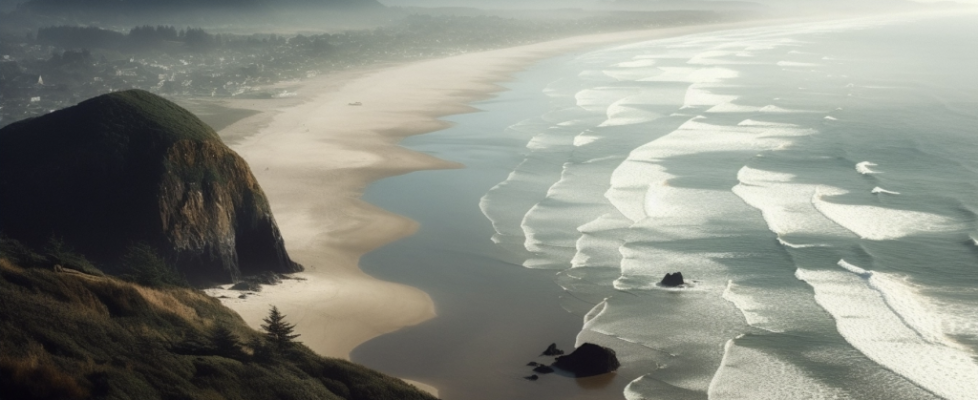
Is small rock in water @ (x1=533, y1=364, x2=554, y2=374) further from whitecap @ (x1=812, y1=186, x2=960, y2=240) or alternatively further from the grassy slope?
whitecap @ (x1=812, y1=186, x2=960, y2=240)

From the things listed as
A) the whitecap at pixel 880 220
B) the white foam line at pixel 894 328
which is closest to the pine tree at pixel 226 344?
the white foam line at pixel 894 328

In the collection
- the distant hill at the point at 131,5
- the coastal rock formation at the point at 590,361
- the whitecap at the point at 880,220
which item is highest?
the distant hill at the point at 131,5

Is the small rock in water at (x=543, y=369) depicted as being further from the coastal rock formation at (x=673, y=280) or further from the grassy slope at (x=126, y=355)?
the coastal rock formation at (x=673, y=280)

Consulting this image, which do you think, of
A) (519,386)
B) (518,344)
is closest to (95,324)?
(519,386)

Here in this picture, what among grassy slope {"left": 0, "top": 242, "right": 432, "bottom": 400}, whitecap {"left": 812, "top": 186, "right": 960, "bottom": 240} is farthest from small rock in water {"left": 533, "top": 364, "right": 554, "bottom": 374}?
Result: whitecap {"left": 812, "top": 186, "right": 960, "bottom": 240}

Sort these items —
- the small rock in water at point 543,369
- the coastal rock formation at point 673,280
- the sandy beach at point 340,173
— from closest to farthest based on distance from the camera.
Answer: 1. the small rock in water at point 543,369
2. the sandy beach at point 340,173
3. the coastal rock formation at point 673,280

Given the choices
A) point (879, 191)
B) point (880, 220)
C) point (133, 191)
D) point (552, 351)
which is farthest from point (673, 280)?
point (879, 191)

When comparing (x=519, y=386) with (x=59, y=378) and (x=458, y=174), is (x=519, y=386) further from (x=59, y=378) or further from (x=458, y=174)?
(x=458, y=174)

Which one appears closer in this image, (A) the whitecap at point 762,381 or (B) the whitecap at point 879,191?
(A) the whitecap at point 762,381

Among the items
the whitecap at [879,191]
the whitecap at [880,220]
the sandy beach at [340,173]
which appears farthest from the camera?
the whitecap at [879,191]
